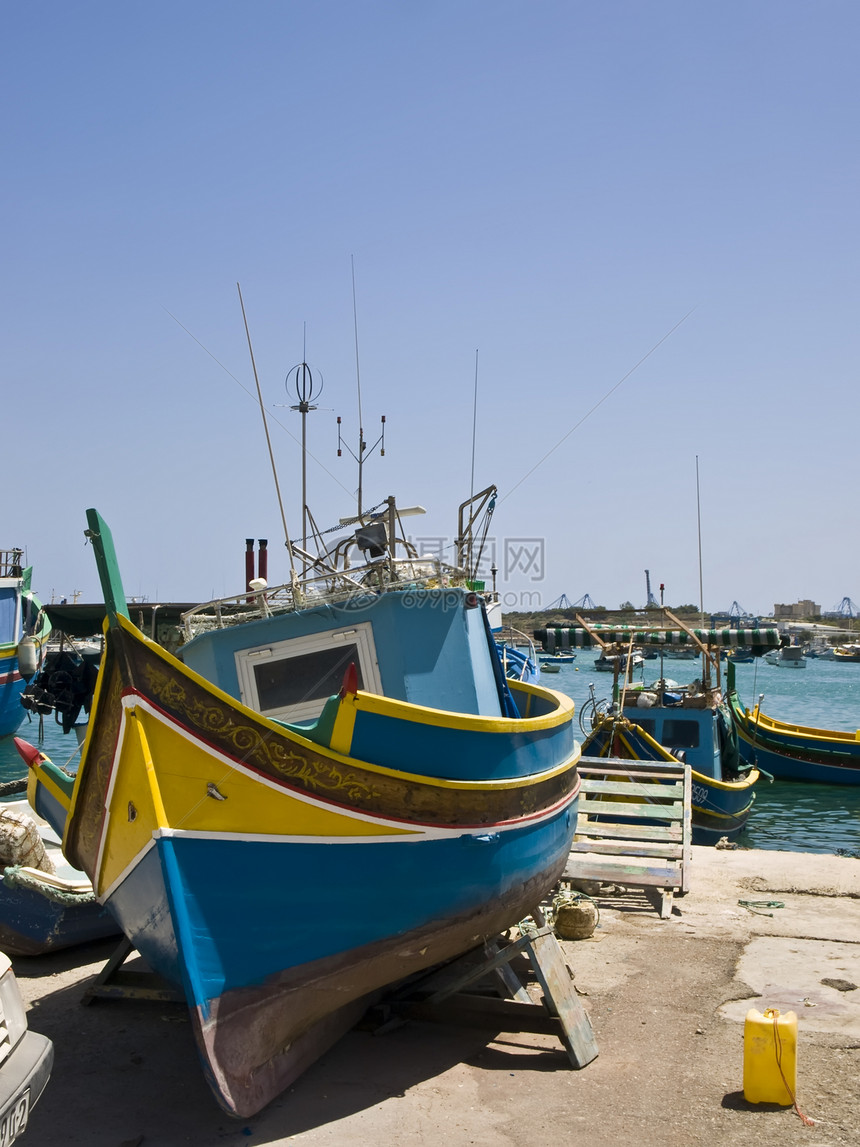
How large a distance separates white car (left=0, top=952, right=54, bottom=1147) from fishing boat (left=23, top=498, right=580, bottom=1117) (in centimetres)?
93

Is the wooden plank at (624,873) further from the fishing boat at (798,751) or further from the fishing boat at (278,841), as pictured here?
the fishing boat at (798,751)

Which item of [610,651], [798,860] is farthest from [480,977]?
[610,651]

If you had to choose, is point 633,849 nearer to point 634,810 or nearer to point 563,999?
point 634,810

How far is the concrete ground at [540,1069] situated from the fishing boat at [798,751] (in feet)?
57.5

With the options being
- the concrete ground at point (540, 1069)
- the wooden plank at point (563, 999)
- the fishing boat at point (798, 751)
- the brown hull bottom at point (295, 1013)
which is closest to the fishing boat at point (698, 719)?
the fishing boat at point (798, 751)

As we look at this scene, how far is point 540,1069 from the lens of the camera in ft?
19.0

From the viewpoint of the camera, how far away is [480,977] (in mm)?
6523

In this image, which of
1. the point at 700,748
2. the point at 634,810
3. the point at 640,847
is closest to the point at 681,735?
the point at 700,748

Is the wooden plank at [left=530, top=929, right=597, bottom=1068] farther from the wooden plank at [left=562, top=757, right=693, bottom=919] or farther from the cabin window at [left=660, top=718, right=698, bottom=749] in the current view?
the cabin window at [left=660, top=718, right=698, bottom=749]

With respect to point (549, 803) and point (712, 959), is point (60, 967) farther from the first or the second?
point (712, 959)

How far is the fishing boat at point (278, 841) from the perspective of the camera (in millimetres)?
5031

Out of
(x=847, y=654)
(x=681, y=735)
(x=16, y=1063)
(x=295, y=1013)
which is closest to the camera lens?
(x=16, y=1063)

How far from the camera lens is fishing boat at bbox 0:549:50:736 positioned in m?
26.9

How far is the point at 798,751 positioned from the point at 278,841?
2321 centimetres
